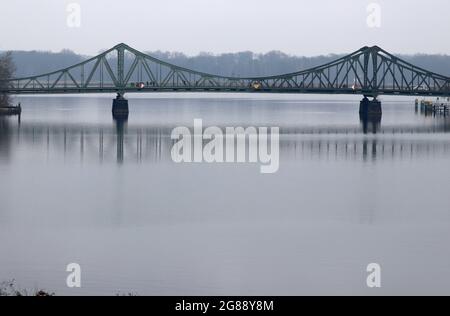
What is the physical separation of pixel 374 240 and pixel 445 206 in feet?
28.5

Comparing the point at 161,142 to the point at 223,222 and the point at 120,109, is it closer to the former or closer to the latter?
the point at 223,222

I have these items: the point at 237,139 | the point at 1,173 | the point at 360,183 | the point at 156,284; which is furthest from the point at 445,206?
the point at 237,139

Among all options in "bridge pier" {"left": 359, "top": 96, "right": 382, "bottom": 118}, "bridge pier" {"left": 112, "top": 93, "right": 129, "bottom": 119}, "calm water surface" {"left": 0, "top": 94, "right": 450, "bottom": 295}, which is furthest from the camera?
"bridge pier" {"left": 359, "top": 96, "right": 382, "bottom": 118}

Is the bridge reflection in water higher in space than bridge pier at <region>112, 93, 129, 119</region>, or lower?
lower

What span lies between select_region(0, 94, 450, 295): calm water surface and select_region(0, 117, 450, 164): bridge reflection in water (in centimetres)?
59

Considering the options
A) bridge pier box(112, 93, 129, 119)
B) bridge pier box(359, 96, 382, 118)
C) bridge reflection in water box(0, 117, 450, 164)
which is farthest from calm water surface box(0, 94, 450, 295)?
bridge pier box(359, 96, 382, 118)

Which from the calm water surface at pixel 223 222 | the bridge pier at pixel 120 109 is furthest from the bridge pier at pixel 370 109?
the calm water surface at pixel 223 222

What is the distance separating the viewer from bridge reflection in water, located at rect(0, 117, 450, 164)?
60.4 metres

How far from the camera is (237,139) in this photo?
7488 centimetres

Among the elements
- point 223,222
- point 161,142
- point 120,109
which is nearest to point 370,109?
point 120,109

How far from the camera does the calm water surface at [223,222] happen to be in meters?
25.2

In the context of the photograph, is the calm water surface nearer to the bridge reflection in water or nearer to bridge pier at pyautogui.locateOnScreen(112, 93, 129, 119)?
the bridge reflection in water

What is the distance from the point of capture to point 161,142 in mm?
70750

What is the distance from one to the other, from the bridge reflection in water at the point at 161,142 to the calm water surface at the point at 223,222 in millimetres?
588
